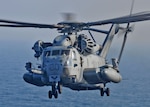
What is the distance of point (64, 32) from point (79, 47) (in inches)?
71.9

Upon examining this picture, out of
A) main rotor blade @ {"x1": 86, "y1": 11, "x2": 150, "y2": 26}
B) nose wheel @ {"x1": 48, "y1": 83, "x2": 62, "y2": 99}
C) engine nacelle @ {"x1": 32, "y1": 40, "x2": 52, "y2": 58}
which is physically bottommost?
nose wheel @ {"x1": 48, "y1": 83, "x2": 62, "y2": 99}

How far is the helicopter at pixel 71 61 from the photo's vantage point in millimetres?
51312

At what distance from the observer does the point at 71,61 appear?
5228 cm

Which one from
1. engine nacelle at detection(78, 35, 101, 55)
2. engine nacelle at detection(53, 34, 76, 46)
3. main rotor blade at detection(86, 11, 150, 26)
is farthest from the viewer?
engine nacelle at detection(78, 35, 101, 55)

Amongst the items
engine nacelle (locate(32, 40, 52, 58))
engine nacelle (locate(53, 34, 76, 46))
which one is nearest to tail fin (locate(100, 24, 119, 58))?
engine nacelle (locate(53, 34, 76, 46))

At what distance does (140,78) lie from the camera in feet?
651

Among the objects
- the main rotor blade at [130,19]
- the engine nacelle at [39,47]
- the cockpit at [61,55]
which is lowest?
the cockpit at [61,55]

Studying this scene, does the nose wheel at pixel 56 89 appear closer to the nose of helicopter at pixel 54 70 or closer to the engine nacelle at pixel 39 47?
the nose of helicopter at pixel 54 70

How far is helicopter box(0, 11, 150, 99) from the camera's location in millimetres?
51312

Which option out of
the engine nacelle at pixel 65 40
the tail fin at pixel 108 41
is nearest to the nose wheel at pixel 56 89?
the engine nacelle at pixel 65 40

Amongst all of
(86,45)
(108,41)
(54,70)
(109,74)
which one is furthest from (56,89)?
(108,41)

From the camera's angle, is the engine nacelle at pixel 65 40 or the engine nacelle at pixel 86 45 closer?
the engine nacelle at pixel 65 40

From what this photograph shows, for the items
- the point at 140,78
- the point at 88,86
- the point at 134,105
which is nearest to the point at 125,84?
the point at 140,78

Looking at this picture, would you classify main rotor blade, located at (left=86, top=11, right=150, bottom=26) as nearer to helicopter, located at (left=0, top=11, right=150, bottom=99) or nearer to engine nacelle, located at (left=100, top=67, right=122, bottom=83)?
helicopter, located at (left=0, top=11, right=150, bottom=99)
